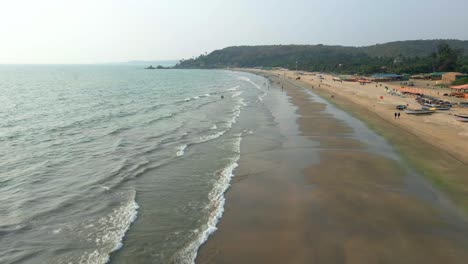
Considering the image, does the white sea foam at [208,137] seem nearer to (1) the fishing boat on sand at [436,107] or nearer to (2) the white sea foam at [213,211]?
(2) the white sea foam at [213,211]

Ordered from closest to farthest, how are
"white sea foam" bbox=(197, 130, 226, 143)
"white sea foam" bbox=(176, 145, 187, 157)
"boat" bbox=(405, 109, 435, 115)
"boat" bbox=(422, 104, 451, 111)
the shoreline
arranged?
1. the shoreline
2. "white sea foam" bbox=(176, 145, 187, 157)
3. "white sea foam" bbox=(197, 130, 226, 143)
4. "boat" bbox=(405, 109, 435, 115)
5. "boat" bbox=(422, 104, 451, 111)

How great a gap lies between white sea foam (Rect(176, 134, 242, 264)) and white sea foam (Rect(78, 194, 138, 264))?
2513mm

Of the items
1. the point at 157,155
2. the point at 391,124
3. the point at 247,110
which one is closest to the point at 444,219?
the point at 157,155

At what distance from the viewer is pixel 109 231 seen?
14.4 metres

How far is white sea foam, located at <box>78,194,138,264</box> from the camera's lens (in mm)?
12523

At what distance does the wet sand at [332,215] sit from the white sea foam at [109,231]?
10.7ft

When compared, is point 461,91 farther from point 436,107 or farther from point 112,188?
point 112,188

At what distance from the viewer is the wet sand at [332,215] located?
12773mm

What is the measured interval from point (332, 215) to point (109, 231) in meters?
9.13

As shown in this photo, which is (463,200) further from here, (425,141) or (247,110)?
(247,110)

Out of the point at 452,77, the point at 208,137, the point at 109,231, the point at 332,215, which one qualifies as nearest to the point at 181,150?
the point at 208,137

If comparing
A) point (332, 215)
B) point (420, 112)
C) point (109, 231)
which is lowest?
point (332, 215)

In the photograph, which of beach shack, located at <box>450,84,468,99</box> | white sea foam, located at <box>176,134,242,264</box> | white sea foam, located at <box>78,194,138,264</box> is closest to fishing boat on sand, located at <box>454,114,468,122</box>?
beach shack, located at <box>450,84,468,99</box>

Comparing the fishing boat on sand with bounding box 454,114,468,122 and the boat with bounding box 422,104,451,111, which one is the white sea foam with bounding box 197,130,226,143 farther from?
the boat with bounding box 422,104,451,111
